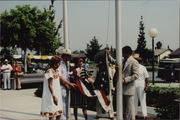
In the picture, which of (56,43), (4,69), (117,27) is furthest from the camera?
(56,43)

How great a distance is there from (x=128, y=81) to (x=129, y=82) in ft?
0.15

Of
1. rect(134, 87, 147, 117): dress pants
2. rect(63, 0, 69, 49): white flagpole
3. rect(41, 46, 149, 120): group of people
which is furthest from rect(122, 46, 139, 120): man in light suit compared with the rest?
rect(134, 87, 147, 117): dress pants

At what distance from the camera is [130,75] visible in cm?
593

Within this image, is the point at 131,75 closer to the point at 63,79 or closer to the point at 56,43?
the point at 63,79

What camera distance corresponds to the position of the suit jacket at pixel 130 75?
5793mm

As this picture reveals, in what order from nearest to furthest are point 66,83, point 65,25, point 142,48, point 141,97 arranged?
1. point 66,83
2. point 65,25
3. point 141,97
4. point 142,48

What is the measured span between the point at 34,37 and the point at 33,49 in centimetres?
252

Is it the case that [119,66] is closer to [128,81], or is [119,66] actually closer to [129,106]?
[128,81]

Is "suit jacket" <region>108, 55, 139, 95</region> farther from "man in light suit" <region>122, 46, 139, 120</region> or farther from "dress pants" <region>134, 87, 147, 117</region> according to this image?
"dress pants" <region>134, 87, 147, 117</region>

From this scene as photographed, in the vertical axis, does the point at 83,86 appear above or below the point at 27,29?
below

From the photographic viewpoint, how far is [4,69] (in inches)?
664

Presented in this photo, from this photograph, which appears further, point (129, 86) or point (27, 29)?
point (27, 29)

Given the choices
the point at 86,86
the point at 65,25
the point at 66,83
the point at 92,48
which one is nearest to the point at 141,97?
the point at 86,86

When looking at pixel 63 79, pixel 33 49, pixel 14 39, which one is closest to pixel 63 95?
pixel 63 79
